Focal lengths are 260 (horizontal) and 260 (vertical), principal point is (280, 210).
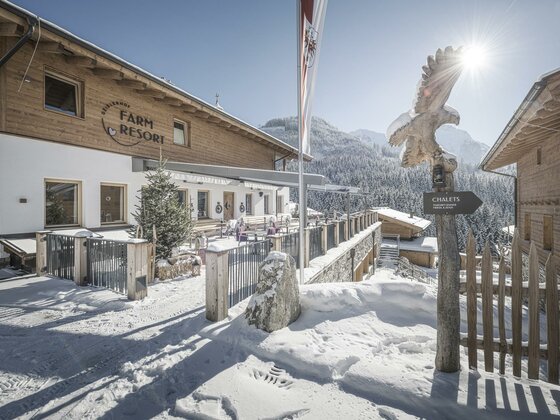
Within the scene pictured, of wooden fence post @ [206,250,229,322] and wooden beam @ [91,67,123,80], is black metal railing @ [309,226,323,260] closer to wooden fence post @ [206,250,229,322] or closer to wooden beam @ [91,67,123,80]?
wooden fence post @ [206,250,229,322]

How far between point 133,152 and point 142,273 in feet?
22.0

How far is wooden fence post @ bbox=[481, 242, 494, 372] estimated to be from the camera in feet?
9.23

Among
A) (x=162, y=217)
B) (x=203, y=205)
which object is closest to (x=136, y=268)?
(x=162, y=217)

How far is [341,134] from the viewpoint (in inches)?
7077

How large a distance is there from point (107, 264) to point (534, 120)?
1033 cm

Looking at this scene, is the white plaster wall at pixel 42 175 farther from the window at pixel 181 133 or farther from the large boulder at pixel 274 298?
the large boulder at pixel 274 298

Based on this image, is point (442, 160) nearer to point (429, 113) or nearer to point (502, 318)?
point (429, 113)

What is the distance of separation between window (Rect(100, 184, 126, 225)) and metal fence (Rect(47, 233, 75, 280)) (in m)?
2.54

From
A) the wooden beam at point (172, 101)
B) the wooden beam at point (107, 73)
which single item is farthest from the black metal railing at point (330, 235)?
the wooden beam at point (107, 73)

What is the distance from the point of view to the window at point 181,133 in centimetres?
1231

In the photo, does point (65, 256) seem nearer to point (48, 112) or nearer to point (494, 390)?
point (48, 112)

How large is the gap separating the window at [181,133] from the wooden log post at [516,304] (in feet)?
41.0

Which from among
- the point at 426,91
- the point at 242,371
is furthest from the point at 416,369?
the point at 426,91

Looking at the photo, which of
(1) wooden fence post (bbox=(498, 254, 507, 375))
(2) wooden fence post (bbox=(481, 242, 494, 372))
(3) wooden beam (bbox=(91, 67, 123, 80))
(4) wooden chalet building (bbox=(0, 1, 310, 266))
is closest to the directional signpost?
(2) wooden fence post (bbox=(481, 242, 494, 372))
